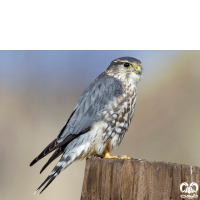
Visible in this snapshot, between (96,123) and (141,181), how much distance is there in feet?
4.13

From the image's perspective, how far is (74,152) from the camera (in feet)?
9.73

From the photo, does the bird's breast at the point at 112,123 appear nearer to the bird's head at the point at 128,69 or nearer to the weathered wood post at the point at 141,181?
the bird's head at the point at 128,69

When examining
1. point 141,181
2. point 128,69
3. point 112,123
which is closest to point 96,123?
point 112,123

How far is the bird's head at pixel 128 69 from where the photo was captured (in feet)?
11.5

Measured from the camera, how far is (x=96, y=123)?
303 centimetres

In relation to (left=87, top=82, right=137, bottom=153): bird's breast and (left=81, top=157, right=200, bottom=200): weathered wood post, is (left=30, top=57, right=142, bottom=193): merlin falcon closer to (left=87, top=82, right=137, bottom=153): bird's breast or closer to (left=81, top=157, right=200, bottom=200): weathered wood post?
(left=87, top=82, right=137, bottom=153): bird's breast

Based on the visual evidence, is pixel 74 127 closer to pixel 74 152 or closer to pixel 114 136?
pixel 74 152

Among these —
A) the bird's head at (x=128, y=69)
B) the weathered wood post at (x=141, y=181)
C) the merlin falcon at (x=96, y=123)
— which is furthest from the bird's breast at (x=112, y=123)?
the weathered wood post at (x=141, y=181)

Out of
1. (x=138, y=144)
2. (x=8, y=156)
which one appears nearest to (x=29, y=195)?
(x=8, y=156)

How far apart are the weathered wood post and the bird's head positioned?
172 centimetres

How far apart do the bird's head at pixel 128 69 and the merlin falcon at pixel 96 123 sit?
170mm

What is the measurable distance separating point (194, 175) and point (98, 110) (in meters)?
1.44

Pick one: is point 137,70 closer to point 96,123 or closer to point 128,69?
point 128,69

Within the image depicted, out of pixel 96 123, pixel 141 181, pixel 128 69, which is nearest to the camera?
pixel 141 181
